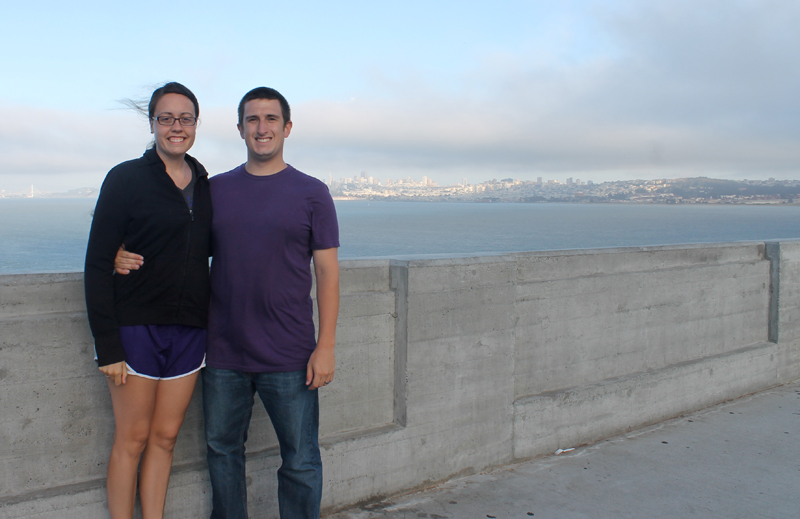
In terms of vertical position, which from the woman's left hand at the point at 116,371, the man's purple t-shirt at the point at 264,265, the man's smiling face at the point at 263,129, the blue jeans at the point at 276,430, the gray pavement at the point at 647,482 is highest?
the man's smiling face at the point at 263,129

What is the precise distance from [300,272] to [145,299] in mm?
598

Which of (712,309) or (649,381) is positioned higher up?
(712,309)

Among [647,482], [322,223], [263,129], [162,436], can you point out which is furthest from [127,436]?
[647,482]

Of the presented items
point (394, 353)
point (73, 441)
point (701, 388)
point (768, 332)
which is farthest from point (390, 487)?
point (768, 332)

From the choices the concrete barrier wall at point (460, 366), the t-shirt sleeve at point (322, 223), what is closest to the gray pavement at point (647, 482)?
the concrete barrier wall at point (460, 366)

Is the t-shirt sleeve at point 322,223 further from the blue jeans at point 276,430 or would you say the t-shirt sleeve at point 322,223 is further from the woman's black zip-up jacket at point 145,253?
the blue jeans at point 276,430

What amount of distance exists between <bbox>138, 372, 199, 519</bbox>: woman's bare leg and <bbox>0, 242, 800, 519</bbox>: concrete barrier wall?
30cm

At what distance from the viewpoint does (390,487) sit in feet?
11.3

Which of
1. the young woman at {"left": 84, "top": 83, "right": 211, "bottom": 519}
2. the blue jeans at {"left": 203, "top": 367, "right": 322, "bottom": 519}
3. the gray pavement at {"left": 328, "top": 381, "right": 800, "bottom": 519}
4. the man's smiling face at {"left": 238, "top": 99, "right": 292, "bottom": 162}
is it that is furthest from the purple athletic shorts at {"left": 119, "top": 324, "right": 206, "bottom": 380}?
the gray pavement at {"left": 328, "top": 381, "right": 800, "bottom": 519}

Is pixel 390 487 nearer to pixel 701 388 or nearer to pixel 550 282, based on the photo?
pixel 550 282

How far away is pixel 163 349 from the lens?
238 cm

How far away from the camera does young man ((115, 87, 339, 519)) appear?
2480 millimetres

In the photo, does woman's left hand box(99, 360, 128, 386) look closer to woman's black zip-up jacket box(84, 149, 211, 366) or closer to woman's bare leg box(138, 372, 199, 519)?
woman's black zip-up jacket box(84, 149, 211, 366)

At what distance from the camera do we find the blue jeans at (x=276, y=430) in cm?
256
